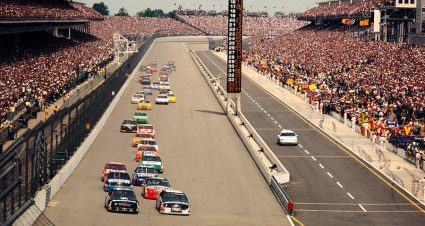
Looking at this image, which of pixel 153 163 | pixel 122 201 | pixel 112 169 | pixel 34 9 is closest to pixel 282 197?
pixel 112 169

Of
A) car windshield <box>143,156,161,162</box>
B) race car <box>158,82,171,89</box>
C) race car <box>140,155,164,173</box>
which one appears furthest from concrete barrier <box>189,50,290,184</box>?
race car <box>158,82,171,89</box>

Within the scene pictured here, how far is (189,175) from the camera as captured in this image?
5712 cm

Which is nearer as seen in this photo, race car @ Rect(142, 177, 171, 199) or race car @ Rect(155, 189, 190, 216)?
race car @ Rect(155, 189, 190, 216)

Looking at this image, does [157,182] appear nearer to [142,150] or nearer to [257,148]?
[142,150]

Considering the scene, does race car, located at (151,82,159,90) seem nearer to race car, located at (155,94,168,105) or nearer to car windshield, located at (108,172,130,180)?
race car, located at (155,94,168,105)

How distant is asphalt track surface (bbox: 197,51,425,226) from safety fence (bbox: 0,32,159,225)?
11.4 meters

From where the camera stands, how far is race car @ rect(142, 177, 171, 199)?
159 feet

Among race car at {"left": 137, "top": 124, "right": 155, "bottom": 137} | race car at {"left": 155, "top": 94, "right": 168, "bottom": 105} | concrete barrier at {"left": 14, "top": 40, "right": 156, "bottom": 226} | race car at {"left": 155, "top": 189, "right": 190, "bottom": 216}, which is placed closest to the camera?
concrete barrier at {"left": 14, "top": 40, "right": 156, "bottom": 226}

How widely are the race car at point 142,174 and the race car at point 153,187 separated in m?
2.36

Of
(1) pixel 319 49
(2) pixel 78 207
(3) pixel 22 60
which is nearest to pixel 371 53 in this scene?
(1) pixel 319 49

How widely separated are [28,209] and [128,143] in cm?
2951

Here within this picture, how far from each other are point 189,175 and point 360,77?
1753 inches

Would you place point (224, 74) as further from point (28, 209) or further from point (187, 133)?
point (28, 209)

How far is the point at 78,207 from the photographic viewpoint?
150 feet
